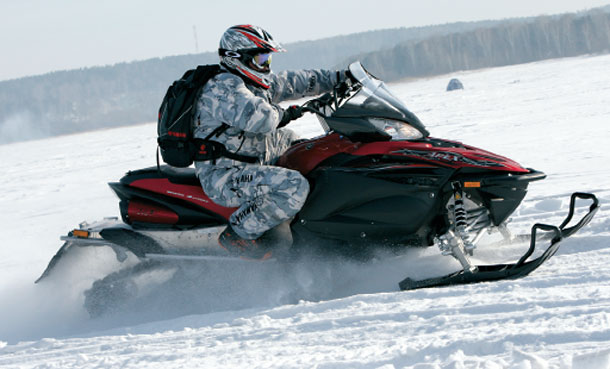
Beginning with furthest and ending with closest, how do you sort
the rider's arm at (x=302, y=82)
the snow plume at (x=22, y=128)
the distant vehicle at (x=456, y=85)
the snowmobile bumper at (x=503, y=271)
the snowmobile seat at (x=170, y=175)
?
the snow plume at (x=22, y=128) < the distant vehicle at (x=456, y=85) < the rider's arm at (x=302, y=82) < the snowmobile seat at (x=170, y=175) < the snowmobile bumper at (x=503, y=271)

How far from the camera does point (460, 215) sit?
3562 millimetres

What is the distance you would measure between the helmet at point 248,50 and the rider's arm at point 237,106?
10 centimetres

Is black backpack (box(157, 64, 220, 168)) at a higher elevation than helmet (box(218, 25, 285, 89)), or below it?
below

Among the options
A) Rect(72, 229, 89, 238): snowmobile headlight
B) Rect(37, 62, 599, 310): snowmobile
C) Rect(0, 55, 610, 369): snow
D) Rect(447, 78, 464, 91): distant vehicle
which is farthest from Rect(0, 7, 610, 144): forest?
Rect(37, 62, 599, 310): snowmobile

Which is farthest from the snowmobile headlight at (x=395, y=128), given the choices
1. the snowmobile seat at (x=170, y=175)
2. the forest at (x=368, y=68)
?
the forest at (x=368, y=68)

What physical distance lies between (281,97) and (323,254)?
1.19 meters

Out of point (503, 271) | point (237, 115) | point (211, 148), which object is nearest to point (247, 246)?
point (211, 148)

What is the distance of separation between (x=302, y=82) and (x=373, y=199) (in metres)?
1.12

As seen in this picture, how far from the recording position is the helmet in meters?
3.79

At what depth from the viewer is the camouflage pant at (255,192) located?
3807mm

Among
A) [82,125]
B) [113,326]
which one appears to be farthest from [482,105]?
[82,125]

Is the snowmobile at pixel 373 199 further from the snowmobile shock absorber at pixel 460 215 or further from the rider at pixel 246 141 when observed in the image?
the rider at pixel 246 141

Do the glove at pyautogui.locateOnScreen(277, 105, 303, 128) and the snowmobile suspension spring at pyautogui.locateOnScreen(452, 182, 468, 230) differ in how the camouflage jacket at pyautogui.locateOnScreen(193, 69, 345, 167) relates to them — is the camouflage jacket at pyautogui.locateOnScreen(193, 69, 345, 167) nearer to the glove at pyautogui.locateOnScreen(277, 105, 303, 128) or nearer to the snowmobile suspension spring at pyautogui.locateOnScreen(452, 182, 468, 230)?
the glove at pyautogui.locateOnScreen(277, 105, 303, 128)

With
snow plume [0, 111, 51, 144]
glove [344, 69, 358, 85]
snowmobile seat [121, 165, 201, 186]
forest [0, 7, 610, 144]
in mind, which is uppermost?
forest [0, 7, 610, 144]
